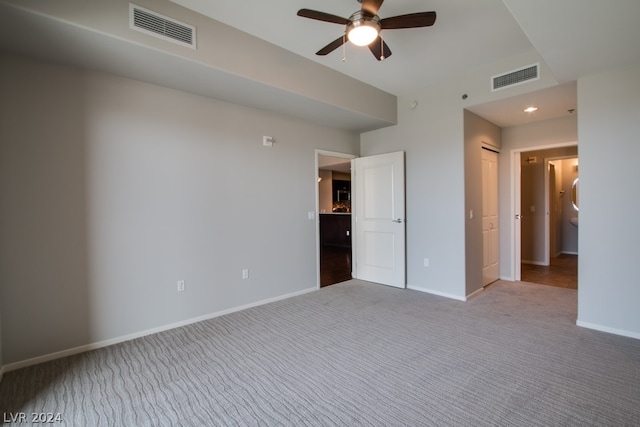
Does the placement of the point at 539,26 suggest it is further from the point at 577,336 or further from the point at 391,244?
the point at 391,244

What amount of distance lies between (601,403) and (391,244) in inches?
113

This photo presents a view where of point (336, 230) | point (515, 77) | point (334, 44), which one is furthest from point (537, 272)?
point (334, 44)

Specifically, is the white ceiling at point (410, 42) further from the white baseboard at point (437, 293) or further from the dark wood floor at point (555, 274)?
the dark wood floor at point (555, 274)

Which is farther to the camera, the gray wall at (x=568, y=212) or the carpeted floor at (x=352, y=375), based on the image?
the gray wall at (x=568, y=212)

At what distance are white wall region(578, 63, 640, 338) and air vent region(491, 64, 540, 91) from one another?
0.43 metres

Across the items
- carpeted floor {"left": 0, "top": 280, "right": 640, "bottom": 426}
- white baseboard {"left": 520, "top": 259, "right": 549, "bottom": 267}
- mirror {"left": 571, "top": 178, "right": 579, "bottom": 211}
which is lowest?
carpeted floor {"left": 0, "top": 280, "right": 640, "bottom": 426}

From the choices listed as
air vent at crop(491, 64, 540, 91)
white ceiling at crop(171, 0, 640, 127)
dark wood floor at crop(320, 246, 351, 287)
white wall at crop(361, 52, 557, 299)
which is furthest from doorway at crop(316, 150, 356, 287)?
air vent at crop(491, 64, 540, 91)

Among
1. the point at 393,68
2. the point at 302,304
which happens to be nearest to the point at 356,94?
the point at 393,68

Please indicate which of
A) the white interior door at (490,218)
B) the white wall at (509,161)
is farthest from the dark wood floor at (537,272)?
the white interior door at (490,218)

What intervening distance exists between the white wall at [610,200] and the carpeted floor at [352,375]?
0.28 meters

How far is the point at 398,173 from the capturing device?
4.44m

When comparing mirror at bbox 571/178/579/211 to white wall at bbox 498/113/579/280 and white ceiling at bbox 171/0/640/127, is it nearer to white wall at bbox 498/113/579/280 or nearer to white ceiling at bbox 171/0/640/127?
white wall at bbox 498/113/579/280

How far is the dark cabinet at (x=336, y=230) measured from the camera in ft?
26.2

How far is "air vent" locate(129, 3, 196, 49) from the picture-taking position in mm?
2236
